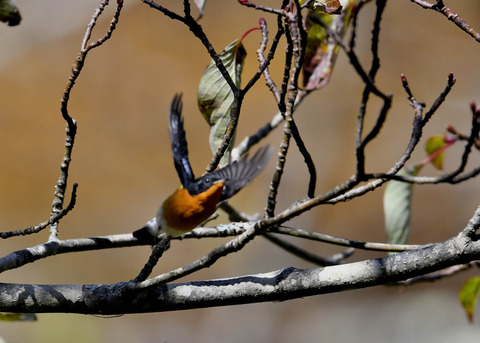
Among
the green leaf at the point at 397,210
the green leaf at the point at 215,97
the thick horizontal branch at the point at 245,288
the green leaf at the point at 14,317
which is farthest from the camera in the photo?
the green leaf at the point at 397,210

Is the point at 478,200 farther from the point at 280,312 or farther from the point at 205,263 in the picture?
the point at 205,263

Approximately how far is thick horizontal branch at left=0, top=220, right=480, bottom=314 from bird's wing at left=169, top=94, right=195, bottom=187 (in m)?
0.18

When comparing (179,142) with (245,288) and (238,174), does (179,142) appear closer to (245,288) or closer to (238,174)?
(238,174)

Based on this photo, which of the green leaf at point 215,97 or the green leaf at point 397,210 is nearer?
the green leaf at point 215,97

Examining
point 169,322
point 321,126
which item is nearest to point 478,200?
point 321,126

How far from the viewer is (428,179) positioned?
0.73 metres

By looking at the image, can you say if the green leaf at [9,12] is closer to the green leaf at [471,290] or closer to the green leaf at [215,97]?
the green leaf at [215,97]

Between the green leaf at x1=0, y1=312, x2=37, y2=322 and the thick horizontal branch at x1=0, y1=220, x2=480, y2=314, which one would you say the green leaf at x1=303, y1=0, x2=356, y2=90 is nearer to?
the thick horizontal branch at x1=0, y1=220, x2=480, y2=314

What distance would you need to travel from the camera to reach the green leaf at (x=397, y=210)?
1572 mm

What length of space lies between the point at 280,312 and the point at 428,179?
307 cm

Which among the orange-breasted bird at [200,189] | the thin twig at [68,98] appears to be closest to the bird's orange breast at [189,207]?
the orange-breasted bird at [200,189]

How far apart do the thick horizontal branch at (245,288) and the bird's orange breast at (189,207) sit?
10cm

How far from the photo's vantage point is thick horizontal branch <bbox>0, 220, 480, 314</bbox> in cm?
85

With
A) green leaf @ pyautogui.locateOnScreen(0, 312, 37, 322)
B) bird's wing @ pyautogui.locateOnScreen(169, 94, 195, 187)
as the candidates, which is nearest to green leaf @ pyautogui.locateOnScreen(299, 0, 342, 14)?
bird's wing @ pyautogui.locateOnScreen(169, 94, 195, 187)
